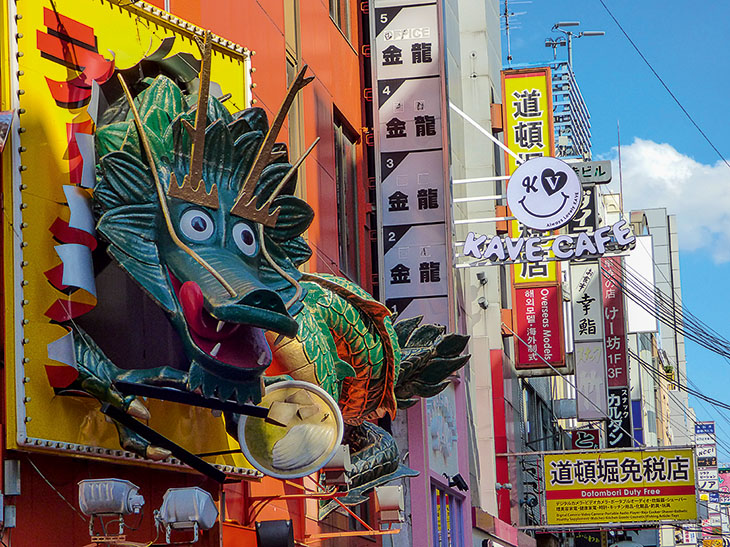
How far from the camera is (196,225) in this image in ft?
40.9

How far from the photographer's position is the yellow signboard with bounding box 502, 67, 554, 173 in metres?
37.2

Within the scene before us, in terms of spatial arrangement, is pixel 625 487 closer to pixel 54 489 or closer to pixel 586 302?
pixel 586 302

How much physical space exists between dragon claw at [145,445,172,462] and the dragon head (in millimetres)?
752

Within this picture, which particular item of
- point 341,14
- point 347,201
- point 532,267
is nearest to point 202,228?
point 347,201

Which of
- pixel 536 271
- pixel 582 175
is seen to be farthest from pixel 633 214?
pixel 582 175

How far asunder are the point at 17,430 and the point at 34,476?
679mm

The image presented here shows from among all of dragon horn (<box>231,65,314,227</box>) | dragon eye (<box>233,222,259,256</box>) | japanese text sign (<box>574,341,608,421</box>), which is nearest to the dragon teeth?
dragon eye (<box>233,222,259,256</box>)

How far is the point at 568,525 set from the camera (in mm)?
32625

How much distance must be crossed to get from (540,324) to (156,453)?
28398 millimetres

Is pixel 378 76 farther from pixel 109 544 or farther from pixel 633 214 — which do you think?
pixel 633 214

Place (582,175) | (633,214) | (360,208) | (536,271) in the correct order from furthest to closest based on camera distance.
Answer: (633,214), (536,271), (582,175), (360,208)

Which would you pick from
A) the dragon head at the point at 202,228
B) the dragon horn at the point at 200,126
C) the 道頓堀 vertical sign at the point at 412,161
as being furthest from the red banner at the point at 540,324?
the dragon horn at the point at 200,126

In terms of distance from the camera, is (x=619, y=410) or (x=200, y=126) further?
(x=619, y=410)

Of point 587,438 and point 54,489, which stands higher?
point 54,489
